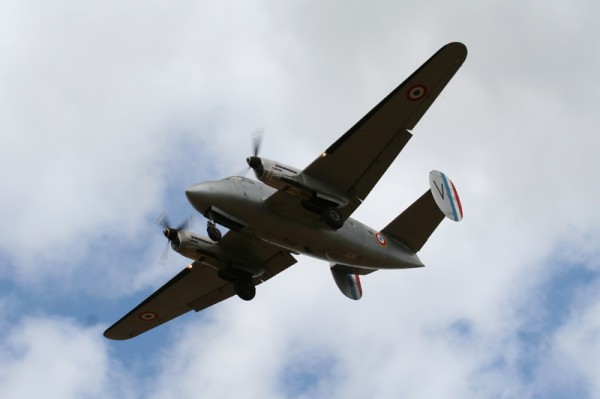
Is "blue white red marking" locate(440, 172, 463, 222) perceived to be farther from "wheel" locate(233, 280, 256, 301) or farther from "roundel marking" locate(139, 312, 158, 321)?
"roundel marking" locate(139, 312, 158, 321)

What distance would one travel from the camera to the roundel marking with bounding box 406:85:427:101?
28.9m

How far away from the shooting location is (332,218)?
30.6 metres

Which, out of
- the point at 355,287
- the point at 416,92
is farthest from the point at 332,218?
the point at 355,287

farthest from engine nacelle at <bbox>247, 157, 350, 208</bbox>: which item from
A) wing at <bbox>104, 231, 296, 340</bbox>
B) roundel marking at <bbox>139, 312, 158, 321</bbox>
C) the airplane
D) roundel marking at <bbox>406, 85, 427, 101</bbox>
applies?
roundel marking at <bbox>139, 312, 158, 321</bbox>

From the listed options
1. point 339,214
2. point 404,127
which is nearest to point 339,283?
point 339,214

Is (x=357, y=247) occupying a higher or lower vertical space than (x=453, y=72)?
lower

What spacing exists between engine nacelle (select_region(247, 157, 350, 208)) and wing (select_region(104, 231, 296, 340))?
4389 millimetres

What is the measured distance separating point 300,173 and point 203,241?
18.6ft

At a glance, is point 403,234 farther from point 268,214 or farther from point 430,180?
point 268,214

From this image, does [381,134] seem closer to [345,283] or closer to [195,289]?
[345,283]

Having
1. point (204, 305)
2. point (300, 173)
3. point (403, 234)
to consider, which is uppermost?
point (403, 234)

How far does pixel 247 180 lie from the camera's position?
31.2 metres

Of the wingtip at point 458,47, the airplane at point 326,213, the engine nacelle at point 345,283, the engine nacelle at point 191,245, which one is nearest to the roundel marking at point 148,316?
the airplane at point 326,213

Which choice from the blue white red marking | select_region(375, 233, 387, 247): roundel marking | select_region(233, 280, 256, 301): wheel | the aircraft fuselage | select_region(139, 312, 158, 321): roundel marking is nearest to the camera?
the aircraft fuselage
